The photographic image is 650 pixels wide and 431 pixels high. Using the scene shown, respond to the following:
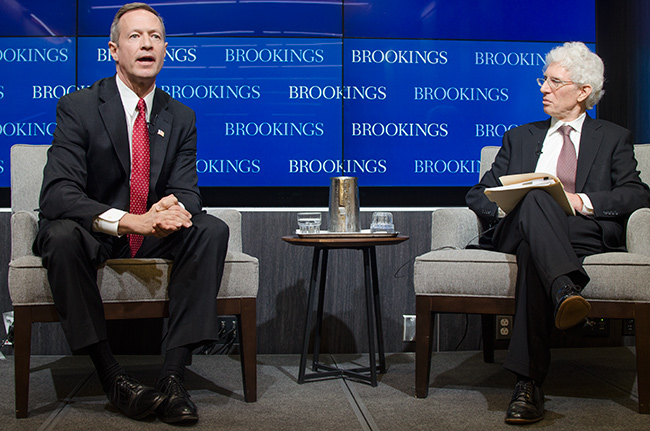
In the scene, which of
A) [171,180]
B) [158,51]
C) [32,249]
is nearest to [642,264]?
[171,180]

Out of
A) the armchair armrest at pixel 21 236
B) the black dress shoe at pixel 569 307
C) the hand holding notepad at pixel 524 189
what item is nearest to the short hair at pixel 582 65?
the hand holding notepad at pixel 524 189

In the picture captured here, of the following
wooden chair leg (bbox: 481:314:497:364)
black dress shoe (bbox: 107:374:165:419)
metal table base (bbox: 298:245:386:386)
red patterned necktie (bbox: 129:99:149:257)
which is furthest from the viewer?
wooden chair leg (bbox: 481:314:497:364)

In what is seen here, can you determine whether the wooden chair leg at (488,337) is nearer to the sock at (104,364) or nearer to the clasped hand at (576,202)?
the clasped hand at (576,202)

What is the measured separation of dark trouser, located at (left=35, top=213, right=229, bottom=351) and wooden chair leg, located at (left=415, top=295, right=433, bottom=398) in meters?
0.70

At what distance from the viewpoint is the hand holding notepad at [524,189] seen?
2.02m

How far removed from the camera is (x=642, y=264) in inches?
78.8

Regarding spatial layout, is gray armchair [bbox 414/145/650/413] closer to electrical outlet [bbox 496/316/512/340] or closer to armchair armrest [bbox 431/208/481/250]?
armchair armrest [bbox 431/208/481/250]

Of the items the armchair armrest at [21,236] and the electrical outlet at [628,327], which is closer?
the armchair armrest at [21,236]

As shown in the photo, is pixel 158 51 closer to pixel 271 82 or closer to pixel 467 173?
pixel 271 82

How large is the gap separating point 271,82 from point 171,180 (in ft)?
3.85

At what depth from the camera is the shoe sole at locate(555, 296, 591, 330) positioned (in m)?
1.75

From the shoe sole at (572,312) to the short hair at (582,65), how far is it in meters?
1.11

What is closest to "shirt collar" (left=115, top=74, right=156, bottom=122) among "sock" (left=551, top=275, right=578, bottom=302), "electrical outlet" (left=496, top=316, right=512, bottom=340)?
"sock" (left=551, top=275, right=578, bottom=302)

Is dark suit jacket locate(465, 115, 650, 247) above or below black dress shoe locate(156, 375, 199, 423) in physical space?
above
